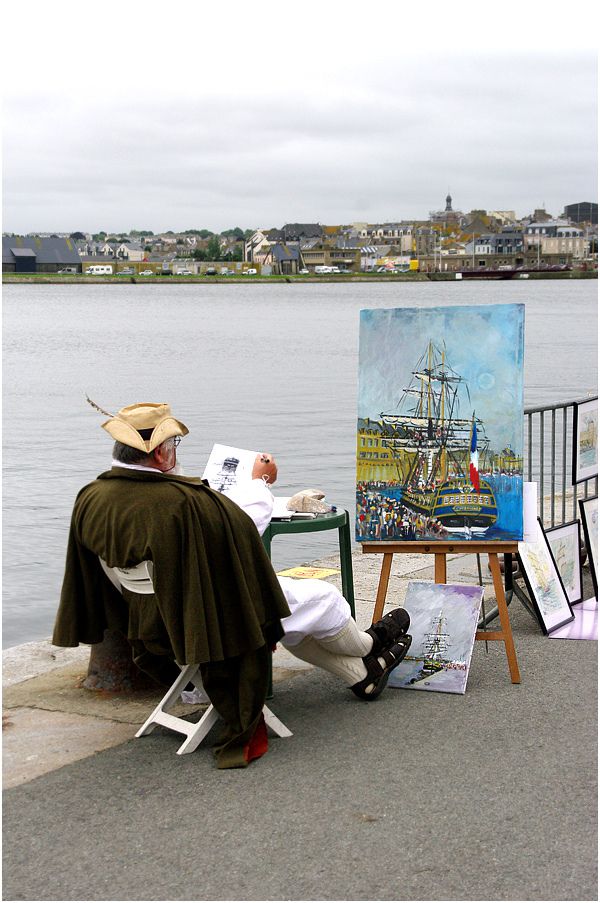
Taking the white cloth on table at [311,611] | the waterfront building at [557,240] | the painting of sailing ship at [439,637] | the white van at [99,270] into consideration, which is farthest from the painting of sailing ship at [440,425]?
the waterfront building at [557,240]

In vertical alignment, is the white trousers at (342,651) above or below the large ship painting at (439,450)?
below

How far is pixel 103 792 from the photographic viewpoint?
455 centimetres

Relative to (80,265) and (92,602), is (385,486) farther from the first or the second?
(80,265)

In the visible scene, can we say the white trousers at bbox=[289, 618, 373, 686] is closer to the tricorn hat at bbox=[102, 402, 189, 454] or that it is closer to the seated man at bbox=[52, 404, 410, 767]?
the seated man at bbox=[52, 404, 410, 767]

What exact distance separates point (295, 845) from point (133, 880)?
56 cm

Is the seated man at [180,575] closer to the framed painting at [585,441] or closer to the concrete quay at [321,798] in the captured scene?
the concrete quay at [321,798]

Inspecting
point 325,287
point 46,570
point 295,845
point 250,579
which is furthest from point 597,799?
point 325,287

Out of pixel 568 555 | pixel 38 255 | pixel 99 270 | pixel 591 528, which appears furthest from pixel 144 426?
pixel 99 270

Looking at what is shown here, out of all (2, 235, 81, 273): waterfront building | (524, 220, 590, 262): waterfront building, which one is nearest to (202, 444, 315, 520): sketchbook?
(2, 235, 81, 273): waterfront building

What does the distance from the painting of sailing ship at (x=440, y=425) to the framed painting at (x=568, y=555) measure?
1443 mm

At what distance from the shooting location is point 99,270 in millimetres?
177625

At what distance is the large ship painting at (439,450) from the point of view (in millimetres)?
6164

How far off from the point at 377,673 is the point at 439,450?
1215 mm

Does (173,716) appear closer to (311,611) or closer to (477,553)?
(311,611)
